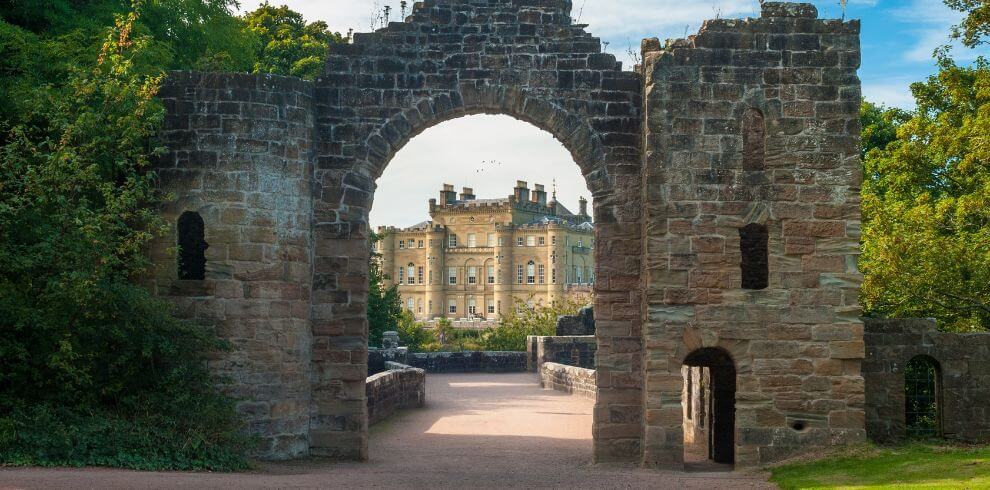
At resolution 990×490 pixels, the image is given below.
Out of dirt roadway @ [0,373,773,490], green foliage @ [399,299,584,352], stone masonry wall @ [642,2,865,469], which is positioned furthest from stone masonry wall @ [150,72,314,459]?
green foliage @ [399,299,584,352]

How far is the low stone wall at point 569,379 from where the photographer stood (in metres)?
26.5

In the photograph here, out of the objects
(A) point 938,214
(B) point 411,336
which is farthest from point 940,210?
(B) point 411,336

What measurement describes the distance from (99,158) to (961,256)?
14.4 meters

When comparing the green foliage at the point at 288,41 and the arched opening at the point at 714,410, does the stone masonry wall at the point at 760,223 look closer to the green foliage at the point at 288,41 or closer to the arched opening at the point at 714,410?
the arched opening at the point at 714,410

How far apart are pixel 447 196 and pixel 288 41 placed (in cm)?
7800

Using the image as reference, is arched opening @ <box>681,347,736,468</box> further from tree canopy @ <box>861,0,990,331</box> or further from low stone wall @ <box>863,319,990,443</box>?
tree canopy @ <box>861,0,990,331</box>

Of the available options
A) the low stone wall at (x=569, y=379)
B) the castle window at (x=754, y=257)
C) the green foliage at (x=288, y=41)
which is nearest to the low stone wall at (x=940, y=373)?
the castle window at (x=754, y=257)

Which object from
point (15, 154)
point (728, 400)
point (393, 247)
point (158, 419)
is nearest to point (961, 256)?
point (728, 400)

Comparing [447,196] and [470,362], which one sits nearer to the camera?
[470,362]

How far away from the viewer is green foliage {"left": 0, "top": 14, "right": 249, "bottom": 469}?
1258cm

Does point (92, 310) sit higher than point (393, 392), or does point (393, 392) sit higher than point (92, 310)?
point (92, 310)

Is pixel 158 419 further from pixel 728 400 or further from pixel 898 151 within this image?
pixel 898 151

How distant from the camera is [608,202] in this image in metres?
15.3

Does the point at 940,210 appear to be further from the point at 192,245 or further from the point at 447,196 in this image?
the point at 447,196
